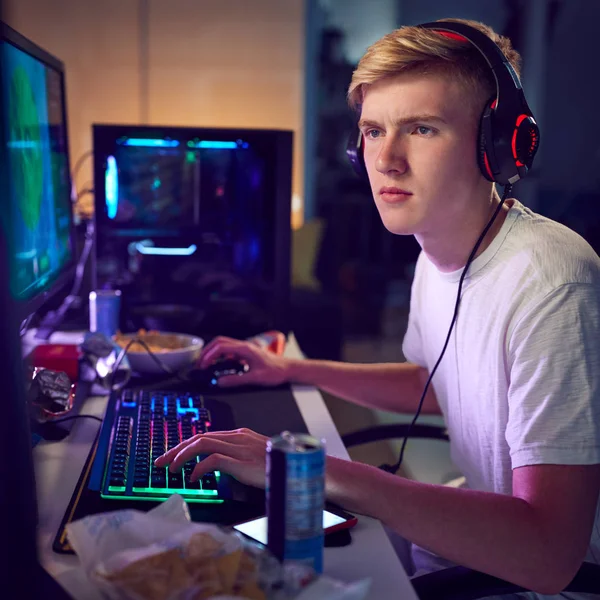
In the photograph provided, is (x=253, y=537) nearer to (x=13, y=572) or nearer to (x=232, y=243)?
(x=13, y=572)

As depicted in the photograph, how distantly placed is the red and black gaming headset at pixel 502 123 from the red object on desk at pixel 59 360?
0.75 meters

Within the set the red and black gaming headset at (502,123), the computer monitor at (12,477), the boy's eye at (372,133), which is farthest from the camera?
the boy's eye at (372,133)

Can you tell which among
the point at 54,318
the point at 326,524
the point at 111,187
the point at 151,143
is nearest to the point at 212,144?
the point at 151,143

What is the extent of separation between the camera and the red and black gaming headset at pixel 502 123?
1.02 meters

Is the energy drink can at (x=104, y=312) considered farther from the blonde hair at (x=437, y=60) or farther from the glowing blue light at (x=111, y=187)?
the blonde hair at (x=437, y=60)

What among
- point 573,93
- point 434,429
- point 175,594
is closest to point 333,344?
point 434,429

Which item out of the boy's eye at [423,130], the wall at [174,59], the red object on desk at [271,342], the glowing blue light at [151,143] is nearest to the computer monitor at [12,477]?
the boy's eye at [423,130]

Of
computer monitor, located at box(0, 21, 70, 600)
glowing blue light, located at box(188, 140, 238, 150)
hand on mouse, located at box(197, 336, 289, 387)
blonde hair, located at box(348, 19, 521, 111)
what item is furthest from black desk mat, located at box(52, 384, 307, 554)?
glowing blue light, located at box(188, 140, 238, 150)

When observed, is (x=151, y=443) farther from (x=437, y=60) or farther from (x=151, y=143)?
(x=151, y=143)

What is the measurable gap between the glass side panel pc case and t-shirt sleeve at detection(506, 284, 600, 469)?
0.86 metres

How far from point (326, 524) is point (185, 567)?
225 mm

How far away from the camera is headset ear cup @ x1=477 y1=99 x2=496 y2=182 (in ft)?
3.36

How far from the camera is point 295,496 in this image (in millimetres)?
580

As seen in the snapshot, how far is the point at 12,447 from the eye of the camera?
1.53ft
